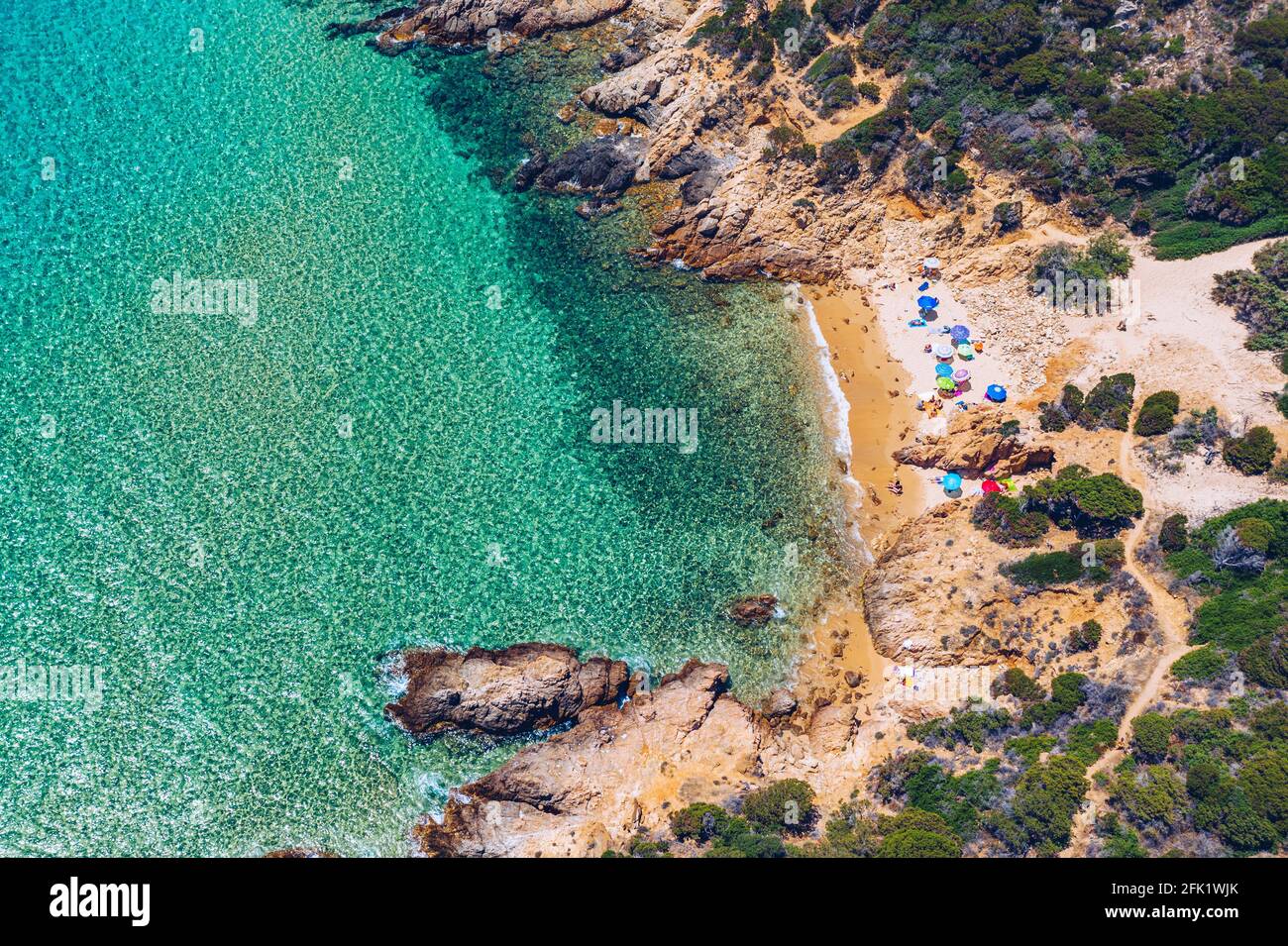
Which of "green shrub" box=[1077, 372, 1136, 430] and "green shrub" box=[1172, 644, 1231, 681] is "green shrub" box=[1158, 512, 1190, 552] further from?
"green shrub" box=[1077, 372, 1136, 430]

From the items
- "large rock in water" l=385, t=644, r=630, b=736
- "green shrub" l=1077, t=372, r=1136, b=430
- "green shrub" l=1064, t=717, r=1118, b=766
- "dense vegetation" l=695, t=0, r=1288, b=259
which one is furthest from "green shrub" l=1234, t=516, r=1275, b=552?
"large rock in water" l=385, t=644, r=630, b=736

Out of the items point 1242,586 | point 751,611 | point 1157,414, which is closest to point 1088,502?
point 1157,414

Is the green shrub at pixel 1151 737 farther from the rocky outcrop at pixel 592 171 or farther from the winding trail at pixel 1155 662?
the rocky outcrop at pixel 592 171

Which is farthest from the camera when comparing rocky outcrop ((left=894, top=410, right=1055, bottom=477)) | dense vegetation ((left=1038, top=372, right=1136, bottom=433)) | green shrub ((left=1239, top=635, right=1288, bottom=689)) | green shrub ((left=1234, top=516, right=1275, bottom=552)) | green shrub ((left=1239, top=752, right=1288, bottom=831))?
rocky outcrop ((left=894, top=410, right=1055, bottom=477))

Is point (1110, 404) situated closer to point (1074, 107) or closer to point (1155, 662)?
point (1155, 662)

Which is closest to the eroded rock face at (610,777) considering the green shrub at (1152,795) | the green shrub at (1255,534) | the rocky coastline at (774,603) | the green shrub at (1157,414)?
the rocky coastline at (774,603)

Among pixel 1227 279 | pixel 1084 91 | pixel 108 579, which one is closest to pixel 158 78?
pixel 108 579
